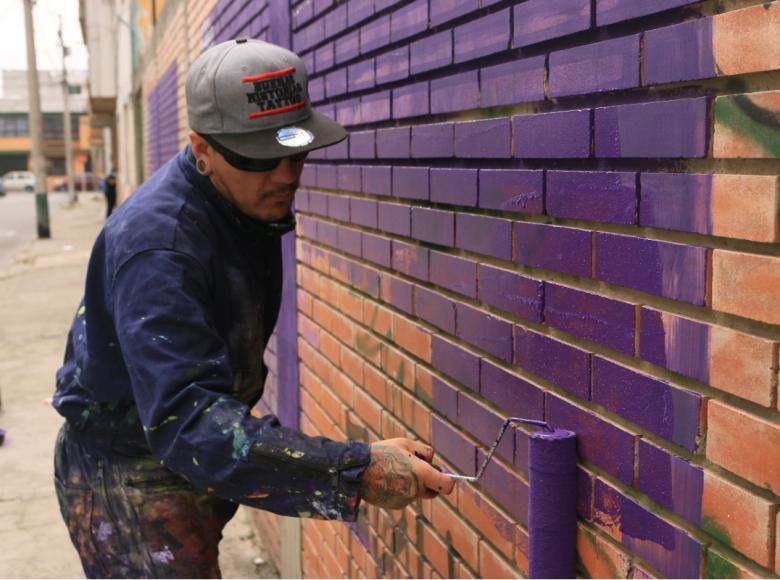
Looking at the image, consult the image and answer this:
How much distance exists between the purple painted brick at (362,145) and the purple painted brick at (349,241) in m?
0.26

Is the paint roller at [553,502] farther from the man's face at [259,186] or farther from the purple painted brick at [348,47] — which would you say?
the purple painted brick at [348,47]

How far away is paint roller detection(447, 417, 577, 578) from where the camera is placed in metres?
1.78

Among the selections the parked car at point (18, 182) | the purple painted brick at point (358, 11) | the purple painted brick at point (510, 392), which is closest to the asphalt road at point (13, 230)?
the purple painted brick at point (358, 11)

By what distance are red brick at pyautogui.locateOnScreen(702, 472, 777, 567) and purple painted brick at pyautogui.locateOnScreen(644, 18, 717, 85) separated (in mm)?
604

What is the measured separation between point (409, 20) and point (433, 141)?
0.38 m

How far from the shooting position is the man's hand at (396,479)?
76.9 inches

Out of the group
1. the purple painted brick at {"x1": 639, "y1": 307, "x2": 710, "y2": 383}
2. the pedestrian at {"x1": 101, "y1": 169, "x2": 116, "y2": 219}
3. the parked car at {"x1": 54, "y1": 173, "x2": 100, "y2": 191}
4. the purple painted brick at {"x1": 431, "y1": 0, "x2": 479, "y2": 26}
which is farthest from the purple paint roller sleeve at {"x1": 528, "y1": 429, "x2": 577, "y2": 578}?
the parked car at {"x1": 54, "y1": 173, "x2": 100, "y2": 191}

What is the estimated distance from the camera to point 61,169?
84750 millimetres

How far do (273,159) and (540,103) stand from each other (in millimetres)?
629

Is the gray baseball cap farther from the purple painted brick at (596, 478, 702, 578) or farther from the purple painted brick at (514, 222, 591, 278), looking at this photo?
the purple painted brick at (596, 478, 702, 578)

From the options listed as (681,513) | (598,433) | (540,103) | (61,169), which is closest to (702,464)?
(681,513)

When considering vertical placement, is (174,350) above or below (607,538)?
above

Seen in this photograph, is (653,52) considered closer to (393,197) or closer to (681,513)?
(681,513)

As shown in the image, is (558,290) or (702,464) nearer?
(702,464)
